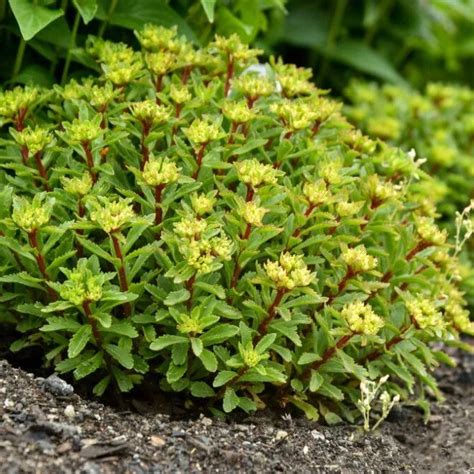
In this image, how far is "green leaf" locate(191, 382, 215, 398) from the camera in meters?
2.56

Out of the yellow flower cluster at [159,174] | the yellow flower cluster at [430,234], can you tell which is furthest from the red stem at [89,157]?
the yellow flower cluster at [430,234]

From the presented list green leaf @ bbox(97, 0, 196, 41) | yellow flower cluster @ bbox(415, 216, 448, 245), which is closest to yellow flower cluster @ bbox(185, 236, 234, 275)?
yellow flower cluster @ bbox(415, 216, 448, 245)

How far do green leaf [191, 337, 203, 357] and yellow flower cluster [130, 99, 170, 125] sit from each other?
70 centimetres

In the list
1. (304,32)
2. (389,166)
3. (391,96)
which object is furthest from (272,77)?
(304,32)

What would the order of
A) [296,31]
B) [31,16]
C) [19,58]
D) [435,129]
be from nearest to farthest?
[31,16] < [19,58] < [435,129] < [296,31]

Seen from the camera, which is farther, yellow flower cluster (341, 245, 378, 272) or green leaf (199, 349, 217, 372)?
yellow flower cluster (341, 245, 378, 272)

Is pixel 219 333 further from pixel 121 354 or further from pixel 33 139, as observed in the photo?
pixel 33 139

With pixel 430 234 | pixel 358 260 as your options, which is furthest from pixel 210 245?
pixel 430 234

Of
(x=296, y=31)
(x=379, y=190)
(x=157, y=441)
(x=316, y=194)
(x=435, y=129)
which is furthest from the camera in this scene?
(x=296, y=31)

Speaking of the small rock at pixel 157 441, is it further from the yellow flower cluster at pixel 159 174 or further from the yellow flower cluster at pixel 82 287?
the yellow flower cluster at pixel 159 174

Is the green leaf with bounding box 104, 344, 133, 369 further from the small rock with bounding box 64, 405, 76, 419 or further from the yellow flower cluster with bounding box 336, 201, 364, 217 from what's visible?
the yellow flower cluster with bounding box 336, 201, 364, 217

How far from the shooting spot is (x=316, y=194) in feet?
8.53

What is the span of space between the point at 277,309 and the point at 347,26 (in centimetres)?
322

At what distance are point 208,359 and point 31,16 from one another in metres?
1.34
